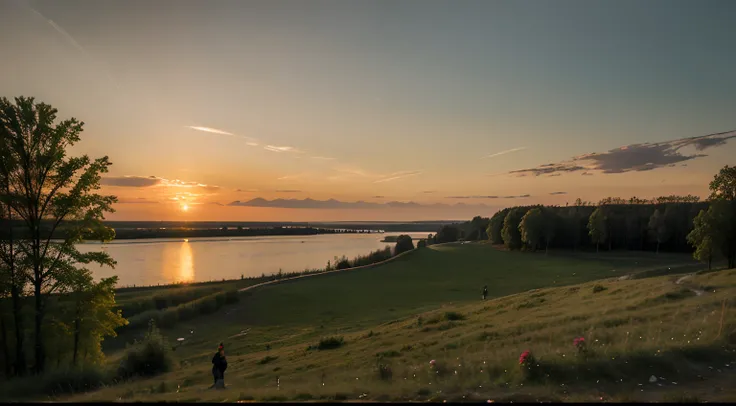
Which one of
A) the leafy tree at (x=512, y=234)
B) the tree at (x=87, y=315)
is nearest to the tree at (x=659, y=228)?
the leafy tree at (x=512, y=234)

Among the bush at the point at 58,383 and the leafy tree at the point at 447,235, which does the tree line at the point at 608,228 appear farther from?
the bush at the point at 58,383

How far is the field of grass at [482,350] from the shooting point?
1208 centimetres

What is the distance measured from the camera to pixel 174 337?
37.4 m

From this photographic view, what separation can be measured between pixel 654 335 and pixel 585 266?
198ft

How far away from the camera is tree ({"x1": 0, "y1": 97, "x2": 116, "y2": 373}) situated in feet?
69.9

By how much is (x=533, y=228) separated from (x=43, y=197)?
303 feet

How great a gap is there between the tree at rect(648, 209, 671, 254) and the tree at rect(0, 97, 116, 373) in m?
98.1

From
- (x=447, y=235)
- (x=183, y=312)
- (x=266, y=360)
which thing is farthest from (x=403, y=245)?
(x=266, y=360)

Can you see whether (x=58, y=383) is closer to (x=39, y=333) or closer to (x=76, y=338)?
(x=76, y=338)

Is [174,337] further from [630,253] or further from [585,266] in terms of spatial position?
[630,253]

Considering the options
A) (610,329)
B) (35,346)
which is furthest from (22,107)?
(610,329)

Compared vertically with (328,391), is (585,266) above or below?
below

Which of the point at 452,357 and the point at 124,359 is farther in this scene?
the point at 124,359

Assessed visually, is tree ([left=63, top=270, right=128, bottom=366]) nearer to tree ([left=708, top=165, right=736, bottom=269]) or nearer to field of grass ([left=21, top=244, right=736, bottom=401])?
field of grass ([left=21, top=244, right=736, bottom=401])
